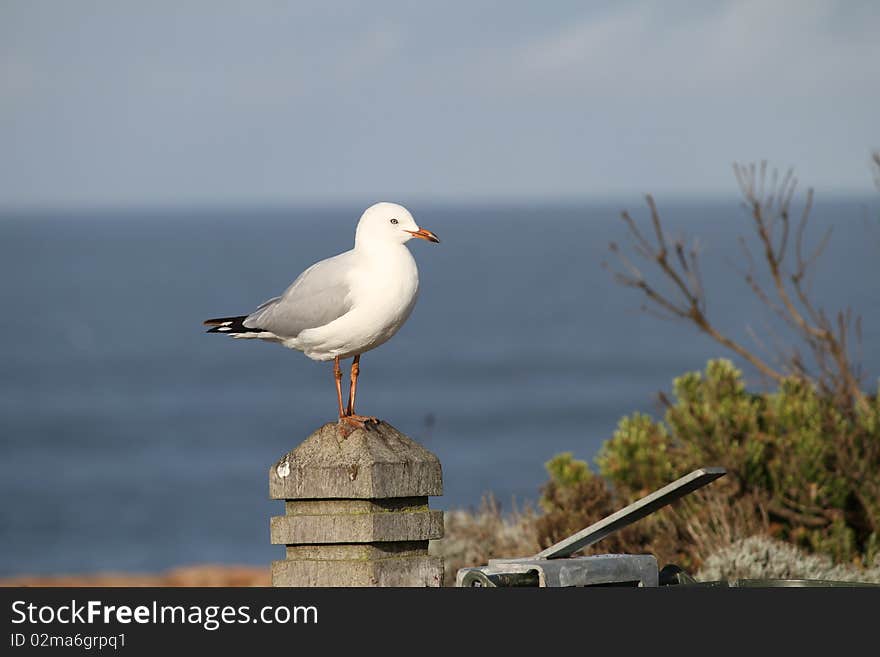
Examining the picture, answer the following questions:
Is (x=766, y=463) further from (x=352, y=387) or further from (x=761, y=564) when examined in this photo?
(x=352, y=387)

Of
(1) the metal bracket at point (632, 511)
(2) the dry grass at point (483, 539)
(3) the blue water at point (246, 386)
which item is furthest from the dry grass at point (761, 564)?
(1) the metal bracket at point (632, 511)

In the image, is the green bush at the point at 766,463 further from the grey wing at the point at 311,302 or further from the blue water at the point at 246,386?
the grey wing at the point at 311,302

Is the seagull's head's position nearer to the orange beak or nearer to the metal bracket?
the orange beak

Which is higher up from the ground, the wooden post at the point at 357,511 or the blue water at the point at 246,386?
the blue water at the point at 246,386

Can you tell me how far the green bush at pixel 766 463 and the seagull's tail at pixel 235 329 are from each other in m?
4.71

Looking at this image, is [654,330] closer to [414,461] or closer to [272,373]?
[272,373]

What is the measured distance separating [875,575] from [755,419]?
2123 mm

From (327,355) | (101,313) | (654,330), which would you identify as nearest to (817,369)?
(327,355)

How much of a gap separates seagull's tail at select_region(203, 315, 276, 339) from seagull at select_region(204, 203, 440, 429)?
0.22 m

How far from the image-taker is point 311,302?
6730 mm

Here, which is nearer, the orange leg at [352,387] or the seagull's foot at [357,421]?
the seagull's foot at [357,421]

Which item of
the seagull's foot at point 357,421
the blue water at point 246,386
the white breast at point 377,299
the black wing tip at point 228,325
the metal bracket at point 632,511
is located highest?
the blue water at point 246,386

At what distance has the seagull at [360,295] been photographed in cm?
652

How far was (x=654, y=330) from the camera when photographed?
91125 millimetres
